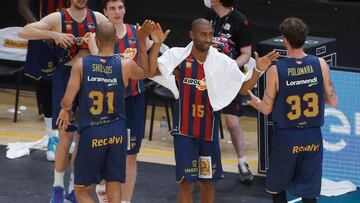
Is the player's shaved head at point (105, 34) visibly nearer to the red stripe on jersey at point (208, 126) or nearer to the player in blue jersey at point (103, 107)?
the player in blue jersey at point (103, 107)

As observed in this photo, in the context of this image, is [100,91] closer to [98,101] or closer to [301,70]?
[98,101]

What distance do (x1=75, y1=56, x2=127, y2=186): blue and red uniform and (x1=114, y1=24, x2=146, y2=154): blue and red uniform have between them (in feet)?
2.12

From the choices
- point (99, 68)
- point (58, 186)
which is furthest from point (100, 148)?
point (58, 186)

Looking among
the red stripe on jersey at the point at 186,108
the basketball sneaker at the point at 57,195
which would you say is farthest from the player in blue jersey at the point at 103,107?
the basketball sneaker at the point at 57,195

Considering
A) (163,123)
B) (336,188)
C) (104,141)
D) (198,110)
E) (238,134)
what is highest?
(198,110)

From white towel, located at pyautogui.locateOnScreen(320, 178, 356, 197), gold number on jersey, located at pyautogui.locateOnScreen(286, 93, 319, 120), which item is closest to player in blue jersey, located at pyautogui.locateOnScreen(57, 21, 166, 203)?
gold number on jersey, located at pyautogui.locateOnScreen(286, 93, 319, 120)

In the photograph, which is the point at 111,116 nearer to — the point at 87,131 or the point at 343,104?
the point at 87,131

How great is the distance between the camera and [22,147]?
450 inches

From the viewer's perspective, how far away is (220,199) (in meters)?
9.82

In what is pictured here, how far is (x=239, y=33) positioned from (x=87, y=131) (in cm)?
266

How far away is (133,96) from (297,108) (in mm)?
1619

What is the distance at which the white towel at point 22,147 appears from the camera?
11.2 metres

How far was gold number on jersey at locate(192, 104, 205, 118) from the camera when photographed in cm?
839

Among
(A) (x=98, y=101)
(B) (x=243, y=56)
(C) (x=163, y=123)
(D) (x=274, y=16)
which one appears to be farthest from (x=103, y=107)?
(D) (x=274, y=16)
